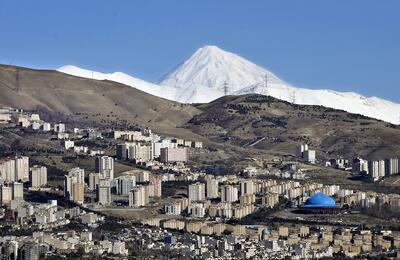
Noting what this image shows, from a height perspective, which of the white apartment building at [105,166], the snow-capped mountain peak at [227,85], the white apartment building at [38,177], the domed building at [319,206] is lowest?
the domed building at [319,206]

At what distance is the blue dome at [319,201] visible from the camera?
83.2 m

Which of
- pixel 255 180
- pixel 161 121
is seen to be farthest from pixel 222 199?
pixel 161 121

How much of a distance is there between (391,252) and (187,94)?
110 m

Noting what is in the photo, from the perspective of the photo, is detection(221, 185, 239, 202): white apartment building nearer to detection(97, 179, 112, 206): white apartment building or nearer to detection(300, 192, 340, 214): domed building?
detection(300, 192, 340, 214): domed building

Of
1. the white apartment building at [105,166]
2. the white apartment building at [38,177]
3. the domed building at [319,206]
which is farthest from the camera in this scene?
the white apartment building at [105,166]

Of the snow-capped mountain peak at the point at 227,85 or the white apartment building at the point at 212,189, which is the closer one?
the white apartment building at the point at 212,189

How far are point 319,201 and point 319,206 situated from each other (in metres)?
0.61

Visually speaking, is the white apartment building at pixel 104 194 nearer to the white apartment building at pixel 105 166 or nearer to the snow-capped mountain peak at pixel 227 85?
the white apartment building at pixel 105 166

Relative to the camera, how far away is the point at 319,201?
83625 millimetres

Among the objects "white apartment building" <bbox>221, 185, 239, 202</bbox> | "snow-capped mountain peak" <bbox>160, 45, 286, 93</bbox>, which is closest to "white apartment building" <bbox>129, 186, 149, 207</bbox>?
"white apartment building" <bbox>221, 185, 239, 202</bbox>

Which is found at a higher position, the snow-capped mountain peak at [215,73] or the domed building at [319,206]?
the snow-capped mountain peak at [215,73]

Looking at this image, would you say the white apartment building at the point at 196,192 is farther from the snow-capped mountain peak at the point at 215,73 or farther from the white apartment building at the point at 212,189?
the snow-capped mountain peak at the point at 215,73

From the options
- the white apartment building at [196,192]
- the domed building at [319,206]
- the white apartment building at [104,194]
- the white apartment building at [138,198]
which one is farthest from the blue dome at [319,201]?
the white apartment building at [104,194]

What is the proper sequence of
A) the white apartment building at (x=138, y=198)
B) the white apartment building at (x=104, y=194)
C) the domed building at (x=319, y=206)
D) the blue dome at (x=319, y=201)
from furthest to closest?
1. the blue dome at (x=319, y=201)
2. the domed building at (x=319, y=206)
3. the white apartment building at (x=104, y=194)
4. the white apartment building at (x=138, y=198)
